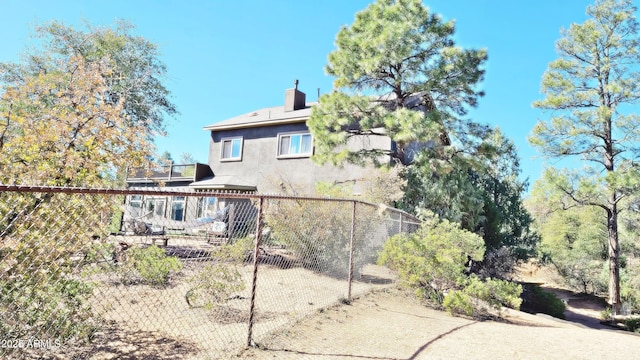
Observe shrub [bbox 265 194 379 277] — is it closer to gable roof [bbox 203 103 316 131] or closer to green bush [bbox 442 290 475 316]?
green bush [bbox 442 290 475 316]

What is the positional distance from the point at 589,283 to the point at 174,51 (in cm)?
2730

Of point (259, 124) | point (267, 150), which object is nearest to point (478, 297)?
point (267, 150)

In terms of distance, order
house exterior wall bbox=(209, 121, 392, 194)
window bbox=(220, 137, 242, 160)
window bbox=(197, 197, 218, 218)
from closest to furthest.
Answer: window bbox=(197, 197, 218, 218) < house exterior wall bbox=(209, 121, 392, 194) < window bbox=(220, 137, 242, 160)

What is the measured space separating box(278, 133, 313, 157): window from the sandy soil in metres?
12.6

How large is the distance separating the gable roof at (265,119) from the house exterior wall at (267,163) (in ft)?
1.00

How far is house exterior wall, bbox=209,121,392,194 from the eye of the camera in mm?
17594

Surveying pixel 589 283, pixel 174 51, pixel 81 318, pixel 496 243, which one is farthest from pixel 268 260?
pixel 589 283

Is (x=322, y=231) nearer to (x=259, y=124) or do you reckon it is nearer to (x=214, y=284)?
(x=214, y=284)

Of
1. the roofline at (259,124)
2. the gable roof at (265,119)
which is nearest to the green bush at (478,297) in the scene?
the roofline at (259,124)

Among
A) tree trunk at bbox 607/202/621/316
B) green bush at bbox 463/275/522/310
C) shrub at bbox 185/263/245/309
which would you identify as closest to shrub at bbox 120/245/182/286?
shrub at bbox 185/263/245/309

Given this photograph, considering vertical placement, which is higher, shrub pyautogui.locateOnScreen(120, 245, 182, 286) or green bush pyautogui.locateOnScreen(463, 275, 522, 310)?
shrub pyautogui.locateOnScreen(120, 245, 182, 286)

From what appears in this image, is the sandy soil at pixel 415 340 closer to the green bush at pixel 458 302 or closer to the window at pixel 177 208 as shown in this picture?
the green bush at pixel 458 302

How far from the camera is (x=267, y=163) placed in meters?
20.2

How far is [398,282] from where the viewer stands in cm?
838
